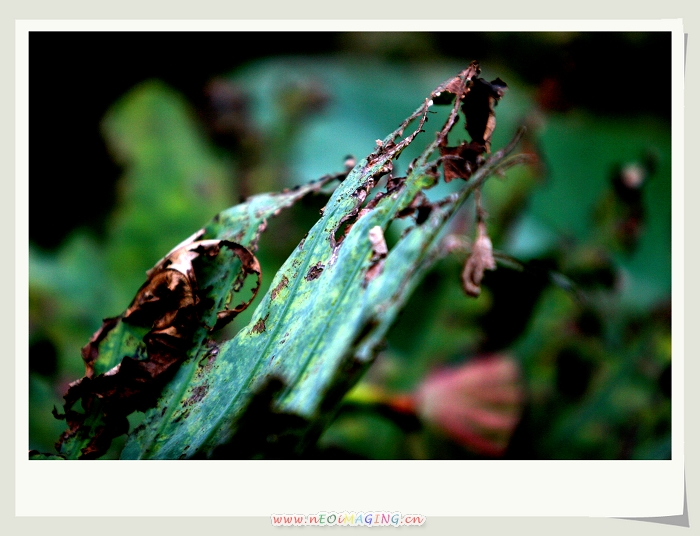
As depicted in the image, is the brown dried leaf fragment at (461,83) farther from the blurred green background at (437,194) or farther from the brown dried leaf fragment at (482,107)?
the blurred green background at (437,194)

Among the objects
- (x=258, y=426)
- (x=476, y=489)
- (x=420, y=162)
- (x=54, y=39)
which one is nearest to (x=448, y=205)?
(x=420, y=162)

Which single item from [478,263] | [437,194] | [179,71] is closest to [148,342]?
[478,263]

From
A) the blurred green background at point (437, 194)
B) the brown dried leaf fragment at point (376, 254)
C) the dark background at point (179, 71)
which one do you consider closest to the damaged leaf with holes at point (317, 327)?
the brown dried leaf fragment at point (376, 254)

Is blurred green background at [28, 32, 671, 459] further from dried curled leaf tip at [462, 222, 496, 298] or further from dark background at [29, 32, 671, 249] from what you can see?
dried curled leaf tip at [462, 222, 496, 298]

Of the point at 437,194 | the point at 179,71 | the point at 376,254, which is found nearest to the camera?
the point at 376,254

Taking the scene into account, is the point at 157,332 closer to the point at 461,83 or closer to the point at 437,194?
the point at 461,83
